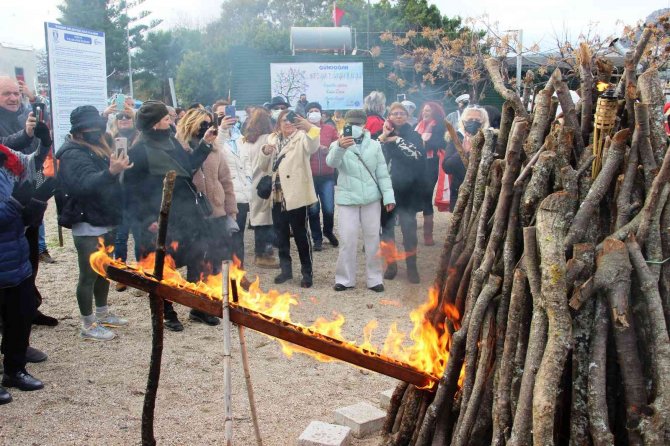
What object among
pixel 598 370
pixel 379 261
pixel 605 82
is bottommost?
pixel 379 261

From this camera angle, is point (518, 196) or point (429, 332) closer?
point (518, 196)

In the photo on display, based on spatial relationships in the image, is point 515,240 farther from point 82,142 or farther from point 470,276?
point 82,142

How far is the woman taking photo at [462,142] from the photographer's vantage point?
712 cm

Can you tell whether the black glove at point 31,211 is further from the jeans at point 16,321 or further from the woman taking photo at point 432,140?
the woman taking photo at point 432,140

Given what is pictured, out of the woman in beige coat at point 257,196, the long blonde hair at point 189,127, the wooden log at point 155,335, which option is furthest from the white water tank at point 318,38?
the wooden log at point 155,335

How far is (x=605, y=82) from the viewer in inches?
139

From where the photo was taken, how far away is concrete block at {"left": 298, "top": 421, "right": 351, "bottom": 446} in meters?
3.92

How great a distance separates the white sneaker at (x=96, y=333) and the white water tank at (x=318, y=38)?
56.1 ft

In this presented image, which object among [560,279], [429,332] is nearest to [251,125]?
[429,332]

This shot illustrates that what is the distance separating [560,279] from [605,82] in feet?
4.40

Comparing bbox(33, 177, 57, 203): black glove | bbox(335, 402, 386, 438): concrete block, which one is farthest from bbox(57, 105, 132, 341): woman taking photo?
bbox(335, 402, 386, 438): concrete block

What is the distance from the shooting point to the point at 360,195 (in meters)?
7.38

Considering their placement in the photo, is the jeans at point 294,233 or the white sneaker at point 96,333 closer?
the white sneaker at point 96,333

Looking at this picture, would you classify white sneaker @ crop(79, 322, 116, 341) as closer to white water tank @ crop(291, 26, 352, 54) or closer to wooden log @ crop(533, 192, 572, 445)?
wooden log @ crop(533, 192, 572, 445)
